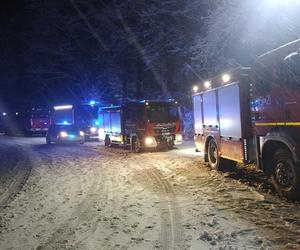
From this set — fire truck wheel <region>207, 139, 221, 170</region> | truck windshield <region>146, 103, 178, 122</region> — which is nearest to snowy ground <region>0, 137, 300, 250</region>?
fire truck wheel <region>207, 139, 221, 170</region>

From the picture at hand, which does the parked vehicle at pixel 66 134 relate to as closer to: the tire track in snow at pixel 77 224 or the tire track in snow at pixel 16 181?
the tire track in snow at pixel 16 181

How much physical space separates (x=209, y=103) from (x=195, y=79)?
1868 centimetres

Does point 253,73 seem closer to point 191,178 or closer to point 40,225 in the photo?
point 191,178

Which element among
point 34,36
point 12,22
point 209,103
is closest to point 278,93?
point 209,103

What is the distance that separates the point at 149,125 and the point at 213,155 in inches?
293

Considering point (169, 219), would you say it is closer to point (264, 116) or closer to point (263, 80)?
point (264, 116)

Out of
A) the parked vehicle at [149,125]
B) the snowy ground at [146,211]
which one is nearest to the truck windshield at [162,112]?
the parked vehicle at [149,125]

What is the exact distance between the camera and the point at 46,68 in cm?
4550

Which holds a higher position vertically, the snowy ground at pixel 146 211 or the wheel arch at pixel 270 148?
the wheel arch at pixel 270 148

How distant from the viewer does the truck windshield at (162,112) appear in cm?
2210

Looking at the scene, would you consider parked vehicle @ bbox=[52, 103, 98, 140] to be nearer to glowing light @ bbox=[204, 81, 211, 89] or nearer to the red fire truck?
glowing light @ bbox=[204, 81, 211, 89]

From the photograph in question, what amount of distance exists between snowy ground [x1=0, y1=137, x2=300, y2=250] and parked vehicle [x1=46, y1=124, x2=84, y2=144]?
1538cm

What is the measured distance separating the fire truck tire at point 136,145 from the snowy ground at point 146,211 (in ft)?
23.0

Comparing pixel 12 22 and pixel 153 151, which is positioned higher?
pixel 12 22
